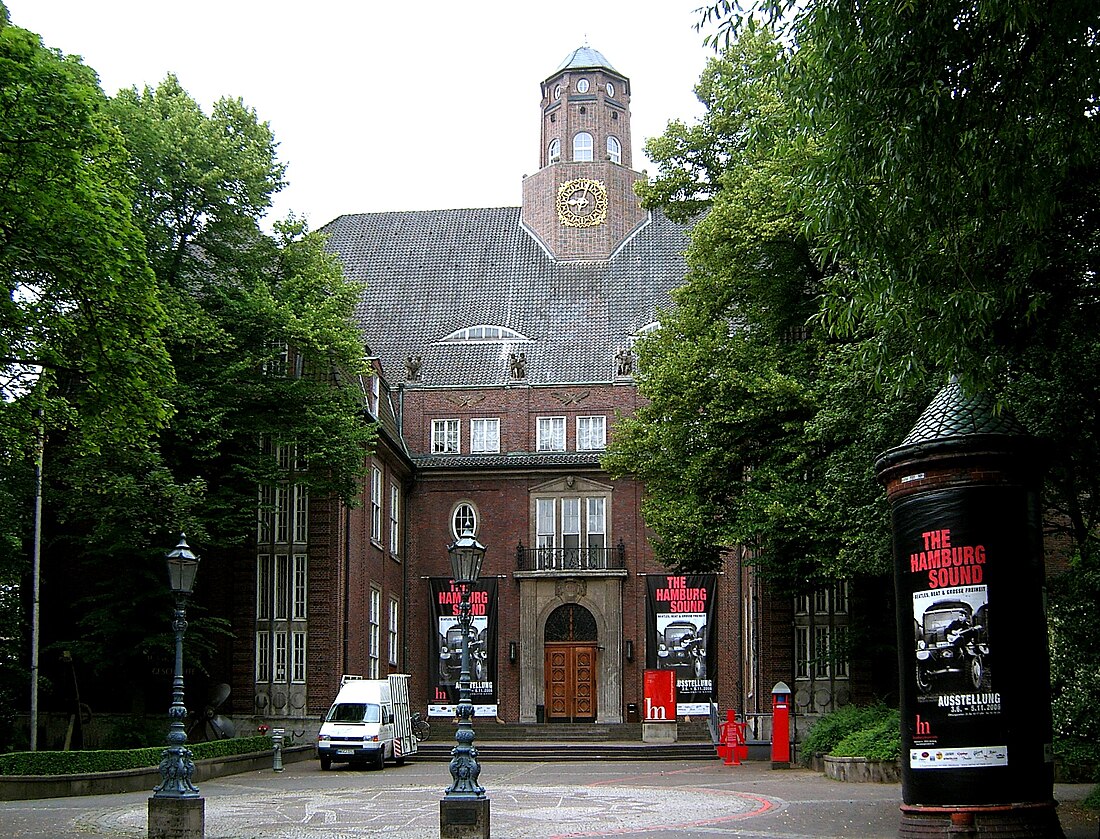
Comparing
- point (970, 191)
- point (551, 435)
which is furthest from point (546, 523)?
point (970, 191)

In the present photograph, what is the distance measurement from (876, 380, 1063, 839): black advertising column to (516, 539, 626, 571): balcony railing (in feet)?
104

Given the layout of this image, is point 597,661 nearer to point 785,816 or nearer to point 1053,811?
point 785,816

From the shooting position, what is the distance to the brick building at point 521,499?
37.3m

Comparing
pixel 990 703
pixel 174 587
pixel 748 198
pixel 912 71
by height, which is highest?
pixel 748 198

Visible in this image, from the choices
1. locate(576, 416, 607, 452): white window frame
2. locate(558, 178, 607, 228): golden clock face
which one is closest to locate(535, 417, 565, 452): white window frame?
locate(576, 416, 607, 452): white window frame

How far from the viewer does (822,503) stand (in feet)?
89.5

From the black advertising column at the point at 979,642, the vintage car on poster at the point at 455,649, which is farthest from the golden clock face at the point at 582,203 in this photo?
the black advertising column at the point at 979,642

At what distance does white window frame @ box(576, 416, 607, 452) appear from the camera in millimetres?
46156

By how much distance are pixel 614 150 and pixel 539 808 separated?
35.0m

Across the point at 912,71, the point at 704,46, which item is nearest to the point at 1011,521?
the point at 912,71

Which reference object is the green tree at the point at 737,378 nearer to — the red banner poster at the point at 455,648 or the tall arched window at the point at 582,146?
the red banner poster at the point at 455,648

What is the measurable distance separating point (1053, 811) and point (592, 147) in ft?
136

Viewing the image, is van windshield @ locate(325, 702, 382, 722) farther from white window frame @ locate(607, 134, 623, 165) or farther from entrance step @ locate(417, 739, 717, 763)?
white window frame @ locate(607, 134, 623, 165)

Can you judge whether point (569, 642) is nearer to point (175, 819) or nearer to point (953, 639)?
point (175, 819)
